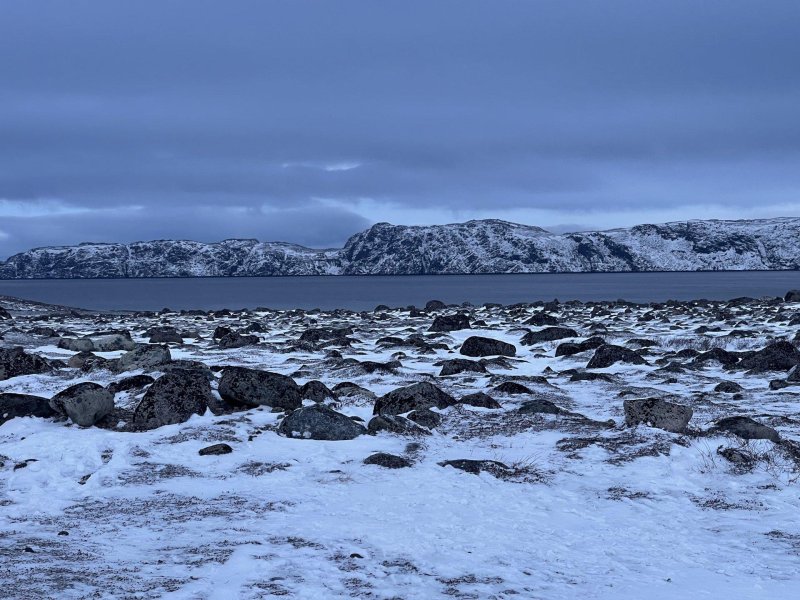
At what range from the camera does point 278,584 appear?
6.14 metres

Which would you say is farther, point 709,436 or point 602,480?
point 709,436

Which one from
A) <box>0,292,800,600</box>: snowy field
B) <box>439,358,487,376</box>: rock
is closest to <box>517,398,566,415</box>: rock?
<box>0,292,800,600</box>: snowy field

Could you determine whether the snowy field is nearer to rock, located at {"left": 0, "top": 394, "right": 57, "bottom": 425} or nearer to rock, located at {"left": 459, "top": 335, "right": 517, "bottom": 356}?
rock, located at {"left": 0, "top": 394, "right": 57, "bottom": 425}

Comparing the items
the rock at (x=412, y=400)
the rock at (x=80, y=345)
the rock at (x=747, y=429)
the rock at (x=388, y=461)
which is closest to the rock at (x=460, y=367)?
the rock at (x=412, y=400)

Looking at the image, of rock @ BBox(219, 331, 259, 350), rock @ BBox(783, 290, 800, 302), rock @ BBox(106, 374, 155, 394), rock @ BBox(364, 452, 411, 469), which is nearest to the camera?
rock @ BBox(364, 452, 411, 469)

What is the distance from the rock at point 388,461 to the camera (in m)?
10.3

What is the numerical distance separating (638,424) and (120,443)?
8.96 meters

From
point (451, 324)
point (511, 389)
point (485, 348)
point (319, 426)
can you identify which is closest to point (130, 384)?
point (319, 426)

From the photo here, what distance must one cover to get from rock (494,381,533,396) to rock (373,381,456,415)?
2.29 m

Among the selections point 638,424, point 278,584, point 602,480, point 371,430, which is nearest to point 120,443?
point 371,430

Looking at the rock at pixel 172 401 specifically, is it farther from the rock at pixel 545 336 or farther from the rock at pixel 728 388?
the rock at pixel 545 336

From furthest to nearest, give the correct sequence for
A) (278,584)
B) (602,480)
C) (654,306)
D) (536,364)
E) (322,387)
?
1. (654,306)
2. (536,364)
3. (322,387)
4. (602,480)
5. (278,584)

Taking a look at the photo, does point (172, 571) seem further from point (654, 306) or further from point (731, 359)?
point (654, 306)

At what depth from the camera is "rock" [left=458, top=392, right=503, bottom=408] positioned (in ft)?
48.2
